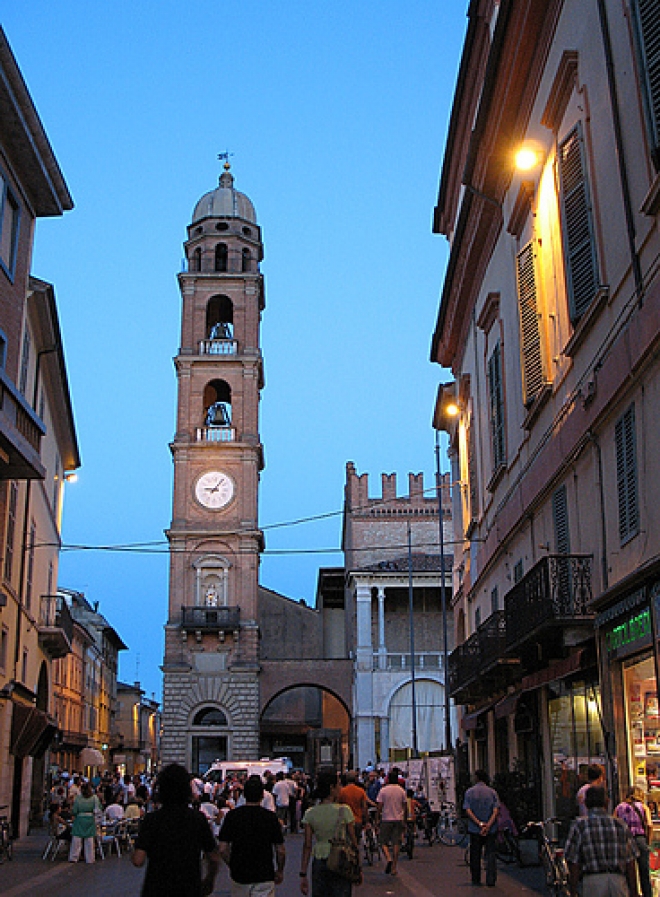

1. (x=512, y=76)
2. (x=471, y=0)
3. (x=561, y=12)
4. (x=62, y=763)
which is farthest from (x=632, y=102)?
(x=62, y=763)

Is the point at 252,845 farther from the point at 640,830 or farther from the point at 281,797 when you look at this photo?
the point at 281,797

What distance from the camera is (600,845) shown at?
7.33m

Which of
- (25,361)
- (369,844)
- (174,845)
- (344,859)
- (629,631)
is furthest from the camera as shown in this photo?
(25,361)

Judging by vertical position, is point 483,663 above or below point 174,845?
above

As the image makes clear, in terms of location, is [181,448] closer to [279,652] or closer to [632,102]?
[279,652]

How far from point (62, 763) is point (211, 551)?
12669 mm

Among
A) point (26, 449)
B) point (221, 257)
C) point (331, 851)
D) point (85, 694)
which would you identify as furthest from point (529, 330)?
point (85, 694)

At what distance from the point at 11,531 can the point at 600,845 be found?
803 inches

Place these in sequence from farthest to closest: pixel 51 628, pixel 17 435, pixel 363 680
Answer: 1. pixel 363 680
2. pixel 51 628
3. pixel 17 435

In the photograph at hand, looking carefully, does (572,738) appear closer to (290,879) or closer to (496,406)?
(290,879)

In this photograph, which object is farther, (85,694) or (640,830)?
(85,694)

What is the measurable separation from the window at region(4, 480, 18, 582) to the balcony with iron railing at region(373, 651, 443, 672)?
3035 cm

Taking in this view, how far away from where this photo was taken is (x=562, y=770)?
15.7 meters

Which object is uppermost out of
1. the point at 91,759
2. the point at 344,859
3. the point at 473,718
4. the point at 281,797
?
the point at 473,718
